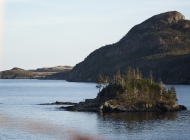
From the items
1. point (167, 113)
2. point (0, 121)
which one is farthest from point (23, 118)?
point (167, 113)

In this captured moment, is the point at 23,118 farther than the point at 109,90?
No

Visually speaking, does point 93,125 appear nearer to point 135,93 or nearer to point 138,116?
point 138,116

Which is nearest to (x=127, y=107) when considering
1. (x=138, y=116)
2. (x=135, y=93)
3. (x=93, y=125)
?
(x=135, y=93)

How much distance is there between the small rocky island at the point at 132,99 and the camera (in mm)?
159625

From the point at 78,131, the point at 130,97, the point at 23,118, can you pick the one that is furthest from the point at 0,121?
the point at 130,97

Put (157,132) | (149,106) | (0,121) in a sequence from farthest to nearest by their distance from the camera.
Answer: (149,106) < (0,121) < (157,132)

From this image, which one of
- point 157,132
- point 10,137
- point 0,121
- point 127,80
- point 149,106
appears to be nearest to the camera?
point 10,137

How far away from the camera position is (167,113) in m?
157

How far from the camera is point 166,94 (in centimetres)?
16700

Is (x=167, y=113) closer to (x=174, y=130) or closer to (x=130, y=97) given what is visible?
(x=130, y=97)

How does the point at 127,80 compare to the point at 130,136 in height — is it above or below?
above

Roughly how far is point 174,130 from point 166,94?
4622cm

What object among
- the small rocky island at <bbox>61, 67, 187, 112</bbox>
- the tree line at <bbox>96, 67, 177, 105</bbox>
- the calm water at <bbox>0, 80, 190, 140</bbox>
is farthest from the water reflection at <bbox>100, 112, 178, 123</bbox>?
the tree line at <bbox>96, 67, 177, 105</bbox>

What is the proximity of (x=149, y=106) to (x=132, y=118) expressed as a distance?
18.7 m
